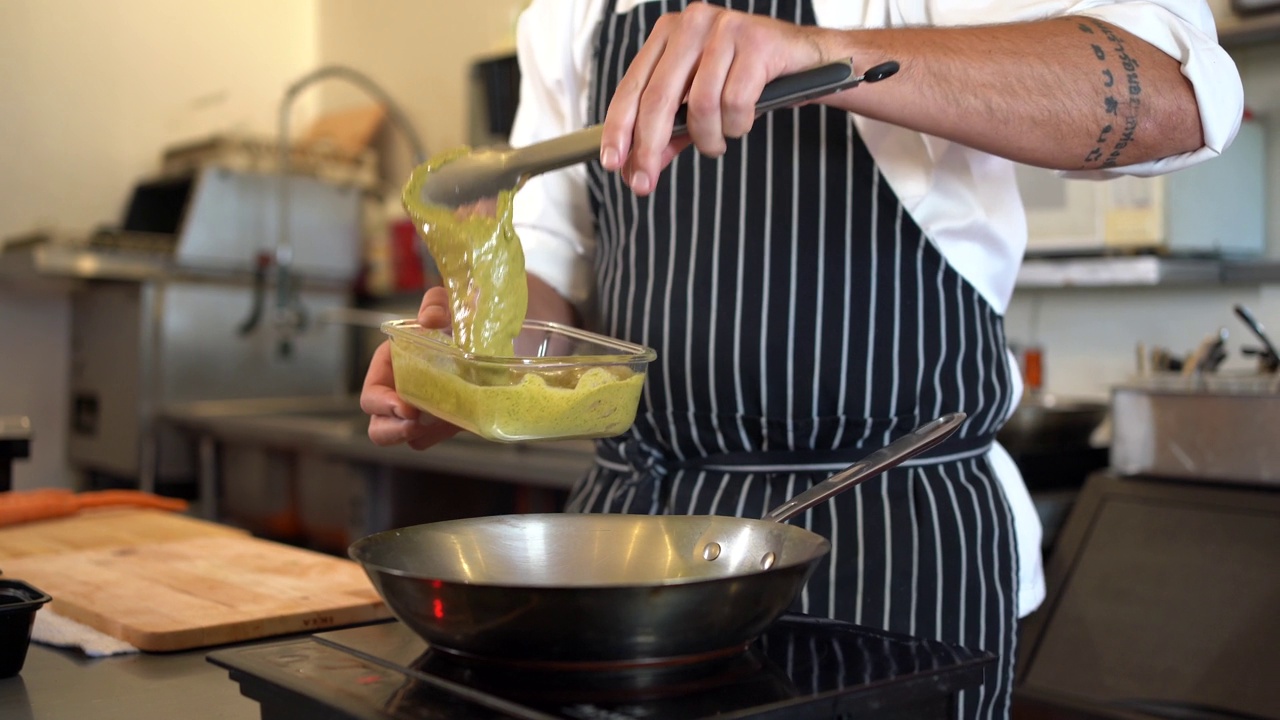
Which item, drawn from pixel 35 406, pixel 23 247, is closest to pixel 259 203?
pixel 23 247

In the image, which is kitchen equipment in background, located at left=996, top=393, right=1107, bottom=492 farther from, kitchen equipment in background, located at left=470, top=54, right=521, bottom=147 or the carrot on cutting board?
kitchen equipment in background, located at left=470, top=54, right=521, bottom=147

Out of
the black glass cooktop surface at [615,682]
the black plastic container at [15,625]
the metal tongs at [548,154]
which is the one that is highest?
the metal tongs at [548,154]

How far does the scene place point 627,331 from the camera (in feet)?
4.02

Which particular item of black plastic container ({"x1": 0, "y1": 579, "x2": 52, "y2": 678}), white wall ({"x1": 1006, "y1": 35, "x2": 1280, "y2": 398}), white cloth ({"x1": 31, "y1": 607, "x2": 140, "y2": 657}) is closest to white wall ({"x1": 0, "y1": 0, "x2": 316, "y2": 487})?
white wall ({"x1": 1006, "y1": 35, "x2": 1280, "y2": 398})

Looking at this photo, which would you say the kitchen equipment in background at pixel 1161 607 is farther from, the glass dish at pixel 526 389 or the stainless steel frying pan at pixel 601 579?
the glass dish at pixel 526 389

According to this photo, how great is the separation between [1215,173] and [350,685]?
190 cm

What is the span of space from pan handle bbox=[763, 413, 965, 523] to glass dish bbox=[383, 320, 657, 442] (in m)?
0.14

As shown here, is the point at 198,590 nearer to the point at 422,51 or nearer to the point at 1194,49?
the point at 1194,49

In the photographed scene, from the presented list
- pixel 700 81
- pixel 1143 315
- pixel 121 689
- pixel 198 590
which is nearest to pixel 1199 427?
pixel 1143 315

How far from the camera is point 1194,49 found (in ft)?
3.07

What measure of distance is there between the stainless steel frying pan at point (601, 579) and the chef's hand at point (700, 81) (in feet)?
0.78

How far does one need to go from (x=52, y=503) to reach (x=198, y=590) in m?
0.62

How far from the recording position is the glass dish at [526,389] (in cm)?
83

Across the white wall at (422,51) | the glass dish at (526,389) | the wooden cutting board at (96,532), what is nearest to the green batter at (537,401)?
the glass dish at (526,389)
